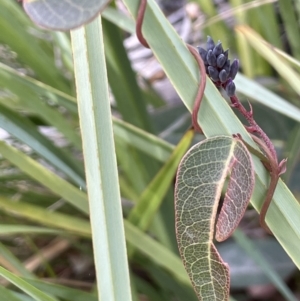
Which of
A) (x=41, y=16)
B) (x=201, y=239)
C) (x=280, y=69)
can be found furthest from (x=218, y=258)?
(x=280, y=69)

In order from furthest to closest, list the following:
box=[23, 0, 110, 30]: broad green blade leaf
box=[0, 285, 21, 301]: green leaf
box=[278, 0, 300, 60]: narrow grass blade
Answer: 1. box=[278, 0, 300, 60]: narrow grass blade
2. box=[0, 285, 21, 301]: green leaf
3. box=[23, 0, 110, 30]: broad green blade leaf

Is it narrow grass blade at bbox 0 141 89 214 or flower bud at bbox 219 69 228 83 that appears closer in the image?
flower bud at bbox 219 69 228 83

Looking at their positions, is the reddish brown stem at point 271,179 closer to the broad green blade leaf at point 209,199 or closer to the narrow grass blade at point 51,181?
the broad green blade leaf at point 209,199

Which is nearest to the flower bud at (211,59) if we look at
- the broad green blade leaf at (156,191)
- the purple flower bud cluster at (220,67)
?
the purple flower bud cluster at (220,67)

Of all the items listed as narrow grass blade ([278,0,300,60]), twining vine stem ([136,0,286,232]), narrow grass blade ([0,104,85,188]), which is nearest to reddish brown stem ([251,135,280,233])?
twining vine stem ([136,0,286,232])

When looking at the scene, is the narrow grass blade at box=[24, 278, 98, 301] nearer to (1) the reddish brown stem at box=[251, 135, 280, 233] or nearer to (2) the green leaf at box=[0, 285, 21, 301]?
(2) the green leaf at box=[0, 285, 21, 301]

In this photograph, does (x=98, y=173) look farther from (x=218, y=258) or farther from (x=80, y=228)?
(x=80, y=228)

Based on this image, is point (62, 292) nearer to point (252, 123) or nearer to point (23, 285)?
point (23, 285)

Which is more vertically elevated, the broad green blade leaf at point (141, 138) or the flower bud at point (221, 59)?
the broad green blade leaf at point (141, 138)
